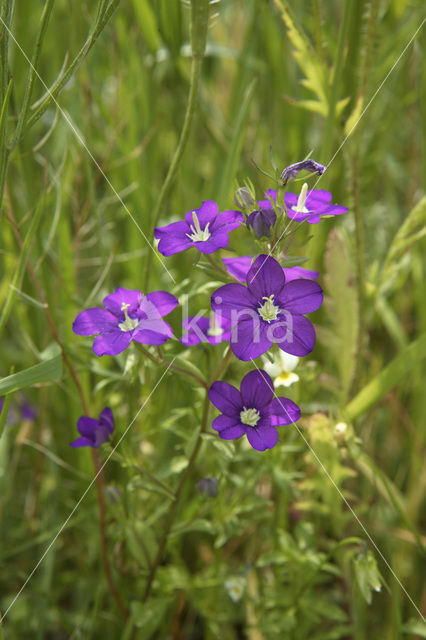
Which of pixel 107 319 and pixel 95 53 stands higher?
pixel 95 53

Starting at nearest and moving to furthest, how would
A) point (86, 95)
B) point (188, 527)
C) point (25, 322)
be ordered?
1. point (188, 527)
2. point (25, 322)
3. point (86, 95)

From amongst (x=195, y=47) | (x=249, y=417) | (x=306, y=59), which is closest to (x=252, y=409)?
(x=249, y=417)

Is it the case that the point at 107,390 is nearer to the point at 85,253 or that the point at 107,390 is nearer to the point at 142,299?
the point at 85,253

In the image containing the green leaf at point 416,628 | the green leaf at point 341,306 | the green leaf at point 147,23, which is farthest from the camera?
the green leaf at point 147,23

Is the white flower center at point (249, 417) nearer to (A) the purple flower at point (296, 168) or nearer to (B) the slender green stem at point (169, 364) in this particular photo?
(B) the slender green stem at point (169, 364)

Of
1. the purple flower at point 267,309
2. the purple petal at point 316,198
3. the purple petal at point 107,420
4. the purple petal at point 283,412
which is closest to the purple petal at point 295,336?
the purple flower at point 267,309

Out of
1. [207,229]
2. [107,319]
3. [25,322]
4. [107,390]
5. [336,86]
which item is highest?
[336,86]

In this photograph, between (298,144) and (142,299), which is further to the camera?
(298,144)

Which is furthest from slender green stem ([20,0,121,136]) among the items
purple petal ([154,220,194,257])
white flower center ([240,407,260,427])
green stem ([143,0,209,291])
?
white flower center ([240,407,260,427])

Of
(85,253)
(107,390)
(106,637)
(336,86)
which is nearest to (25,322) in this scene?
(107,390)
